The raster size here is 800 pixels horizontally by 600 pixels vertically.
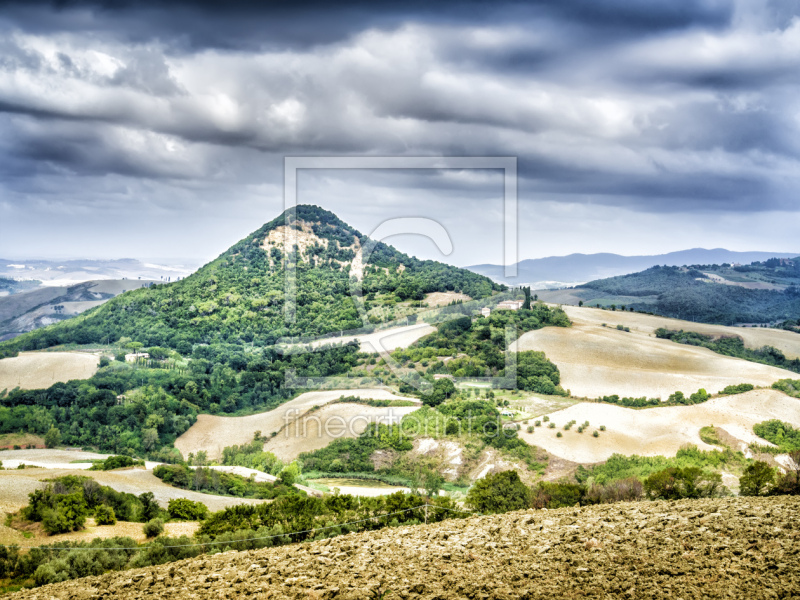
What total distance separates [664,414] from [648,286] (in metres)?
48.3

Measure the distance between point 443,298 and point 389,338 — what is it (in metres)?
8.83

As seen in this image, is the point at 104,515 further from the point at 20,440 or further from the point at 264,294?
the point at 264,294

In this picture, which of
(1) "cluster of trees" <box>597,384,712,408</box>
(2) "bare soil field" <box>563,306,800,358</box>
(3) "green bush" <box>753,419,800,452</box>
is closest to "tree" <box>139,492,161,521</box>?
(1) "cluster of trees" <box>597,384,712,408</box>

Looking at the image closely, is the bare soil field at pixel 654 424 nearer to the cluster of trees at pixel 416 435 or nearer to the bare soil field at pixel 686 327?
the cluster of trees at pixel 416 435

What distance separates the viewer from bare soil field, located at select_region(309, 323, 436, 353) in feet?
160

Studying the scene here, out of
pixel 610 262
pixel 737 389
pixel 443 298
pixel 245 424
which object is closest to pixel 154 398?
pixel 245 424

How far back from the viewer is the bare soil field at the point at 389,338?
160 ft

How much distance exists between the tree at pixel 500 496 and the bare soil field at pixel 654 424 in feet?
35.6

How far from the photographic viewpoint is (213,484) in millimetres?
27609

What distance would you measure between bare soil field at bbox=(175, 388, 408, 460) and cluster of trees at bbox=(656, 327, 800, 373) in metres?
25.2

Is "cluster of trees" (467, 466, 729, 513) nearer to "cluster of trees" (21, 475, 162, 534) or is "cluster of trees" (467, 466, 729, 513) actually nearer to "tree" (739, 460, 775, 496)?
"tree" (739, 460, 775, 496)

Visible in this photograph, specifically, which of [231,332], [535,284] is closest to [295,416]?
[231,332]

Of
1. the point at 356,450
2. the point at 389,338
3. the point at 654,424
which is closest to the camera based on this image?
the point at 654,424

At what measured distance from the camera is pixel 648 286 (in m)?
79.1
